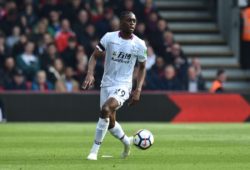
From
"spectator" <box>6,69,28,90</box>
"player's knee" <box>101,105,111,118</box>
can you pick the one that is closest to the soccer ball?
"player's knee" <box>101,105,111,118</box>

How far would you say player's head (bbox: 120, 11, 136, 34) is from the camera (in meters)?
13.6

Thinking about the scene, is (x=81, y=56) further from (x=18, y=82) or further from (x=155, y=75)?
(x=155, y=75)

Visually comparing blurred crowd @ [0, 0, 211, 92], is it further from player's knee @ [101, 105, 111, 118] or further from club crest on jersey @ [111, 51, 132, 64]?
player's knee @ [101, 105, 111, 118]

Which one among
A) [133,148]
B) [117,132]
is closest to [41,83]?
[133,148]

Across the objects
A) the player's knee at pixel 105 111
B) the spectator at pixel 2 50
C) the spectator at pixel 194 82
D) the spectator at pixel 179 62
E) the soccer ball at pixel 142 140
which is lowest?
the spectator at pixel 194 82

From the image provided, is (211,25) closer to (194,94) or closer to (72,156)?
(194,94)

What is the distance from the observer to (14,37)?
85.5 ft

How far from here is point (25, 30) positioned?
26297 millimetres

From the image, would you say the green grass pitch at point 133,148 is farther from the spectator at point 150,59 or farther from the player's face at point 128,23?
the spectator at point 150,59

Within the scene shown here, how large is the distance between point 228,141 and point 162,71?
9.22 meters

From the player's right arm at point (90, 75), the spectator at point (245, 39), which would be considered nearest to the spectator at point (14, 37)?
the spectator at point (245, 39)

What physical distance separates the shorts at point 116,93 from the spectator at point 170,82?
40.4ft

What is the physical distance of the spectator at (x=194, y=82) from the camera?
1053 inches

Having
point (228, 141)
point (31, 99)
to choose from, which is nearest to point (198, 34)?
point (31, 99)
